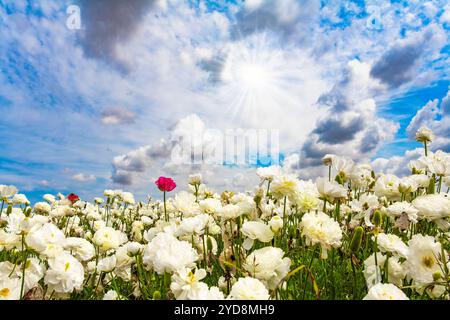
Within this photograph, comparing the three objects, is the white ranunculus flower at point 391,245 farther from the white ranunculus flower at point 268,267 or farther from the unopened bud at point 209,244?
the unopened bud at point 209,244

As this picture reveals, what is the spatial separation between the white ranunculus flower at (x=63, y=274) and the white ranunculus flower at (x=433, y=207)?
7.44 feet

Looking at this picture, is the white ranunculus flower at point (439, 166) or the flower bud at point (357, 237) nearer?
the flower bud at point (357, 237)

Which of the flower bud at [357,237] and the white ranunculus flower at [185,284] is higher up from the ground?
the flower bud at [357,237]

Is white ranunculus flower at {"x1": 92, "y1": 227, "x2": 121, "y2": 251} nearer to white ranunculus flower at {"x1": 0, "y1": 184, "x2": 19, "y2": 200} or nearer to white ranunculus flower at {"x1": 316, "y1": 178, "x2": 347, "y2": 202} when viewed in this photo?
white ranunculus flower at {"x1": 316, "y1": 178, "x2": 347, "y2": 202}

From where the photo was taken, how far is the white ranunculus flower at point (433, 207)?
2320mm

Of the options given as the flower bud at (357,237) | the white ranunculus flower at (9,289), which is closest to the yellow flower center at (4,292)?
the white ranunculus flower at (9,289)

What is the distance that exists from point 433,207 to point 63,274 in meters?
2.38

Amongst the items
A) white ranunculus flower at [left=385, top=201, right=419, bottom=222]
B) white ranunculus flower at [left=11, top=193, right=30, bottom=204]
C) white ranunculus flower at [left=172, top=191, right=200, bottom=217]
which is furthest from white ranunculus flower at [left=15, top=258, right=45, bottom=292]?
white ranunculus flower at [left=11, top=193, right=30, bottom=204]

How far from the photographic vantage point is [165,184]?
417 centimetres

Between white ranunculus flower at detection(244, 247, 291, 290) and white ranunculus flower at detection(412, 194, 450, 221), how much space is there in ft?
3.72

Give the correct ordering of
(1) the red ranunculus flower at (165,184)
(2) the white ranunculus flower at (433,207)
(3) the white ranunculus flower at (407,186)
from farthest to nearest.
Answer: (1) the red ranunculus flower at (165,184)
(3) the white ranunculus flower at (407,186)
(2) the white ranunculus flower at (433,207)

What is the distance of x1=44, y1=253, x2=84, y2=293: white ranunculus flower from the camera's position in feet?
6.88

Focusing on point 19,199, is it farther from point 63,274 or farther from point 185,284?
point 185,284
